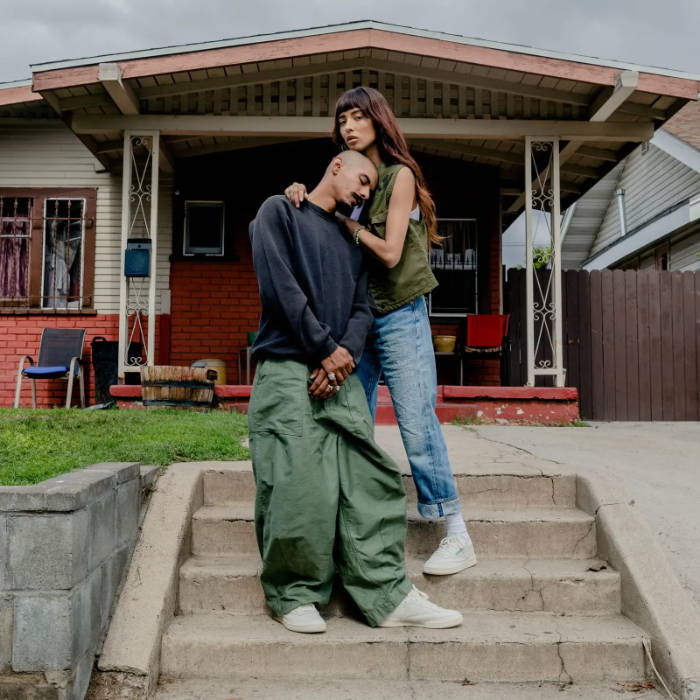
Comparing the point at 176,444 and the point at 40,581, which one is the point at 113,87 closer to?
the point at 176,444

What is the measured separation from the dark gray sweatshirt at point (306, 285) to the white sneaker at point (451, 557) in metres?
0.91

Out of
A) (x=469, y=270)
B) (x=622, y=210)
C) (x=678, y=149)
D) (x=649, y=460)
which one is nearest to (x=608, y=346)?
(x=469, y=270)

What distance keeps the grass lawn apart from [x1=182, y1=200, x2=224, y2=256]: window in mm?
4112

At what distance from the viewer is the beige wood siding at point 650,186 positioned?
50.4 ft

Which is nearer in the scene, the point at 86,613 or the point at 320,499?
the point at 86,613

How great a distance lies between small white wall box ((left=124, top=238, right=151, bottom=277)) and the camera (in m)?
7.85

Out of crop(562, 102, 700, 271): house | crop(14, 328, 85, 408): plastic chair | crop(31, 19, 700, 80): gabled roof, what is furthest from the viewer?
crop(562, 102, 700, 271): house

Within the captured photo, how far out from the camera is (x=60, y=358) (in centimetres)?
898

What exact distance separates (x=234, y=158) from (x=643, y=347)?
19.4 feet

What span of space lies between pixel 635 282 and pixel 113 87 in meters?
6.42

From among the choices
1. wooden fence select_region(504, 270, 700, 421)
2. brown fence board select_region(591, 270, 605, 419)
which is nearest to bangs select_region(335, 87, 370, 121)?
wooden fence select_region(504, 270, 700, 421)

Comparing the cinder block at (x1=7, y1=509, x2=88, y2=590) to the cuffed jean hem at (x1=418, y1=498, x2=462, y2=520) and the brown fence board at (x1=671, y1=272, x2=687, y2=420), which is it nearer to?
the cuffed jean hem at (x1=418, y1=498, x2=462, y2=520)

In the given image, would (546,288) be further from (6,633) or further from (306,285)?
(6,633)

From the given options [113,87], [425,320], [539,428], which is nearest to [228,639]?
[425,320]
